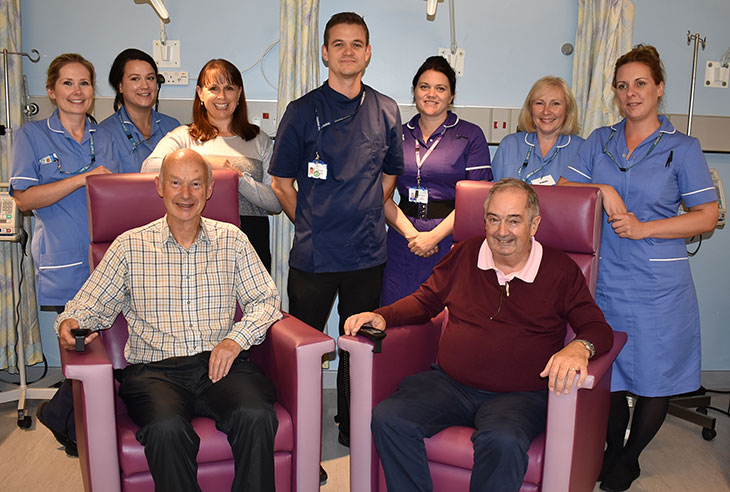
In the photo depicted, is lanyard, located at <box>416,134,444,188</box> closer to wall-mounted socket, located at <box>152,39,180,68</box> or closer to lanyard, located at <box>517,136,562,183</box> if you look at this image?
lanyard, located at <box>517,136,562,183</box>

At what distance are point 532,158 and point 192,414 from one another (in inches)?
69.8

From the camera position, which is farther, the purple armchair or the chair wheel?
the chair wheel

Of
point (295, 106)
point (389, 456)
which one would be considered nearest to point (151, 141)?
point (295, 106)

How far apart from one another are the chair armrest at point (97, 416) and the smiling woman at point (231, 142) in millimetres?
1047

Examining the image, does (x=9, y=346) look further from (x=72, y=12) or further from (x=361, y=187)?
(x=361, y=187)

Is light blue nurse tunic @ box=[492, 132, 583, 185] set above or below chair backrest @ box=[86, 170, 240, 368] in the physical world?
above

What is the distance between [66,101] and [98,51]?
3.33 ft

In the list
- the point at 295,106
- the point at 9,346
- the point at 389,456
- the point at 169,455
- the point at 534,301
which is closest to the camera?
the point at 169,455

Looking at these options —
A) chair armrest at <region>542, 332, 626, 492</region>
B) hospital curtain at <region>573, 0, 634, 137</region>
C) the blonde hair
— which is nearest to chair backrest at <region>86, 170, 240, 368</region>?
chair armrest at <region>542, 332, 626, 492</region>

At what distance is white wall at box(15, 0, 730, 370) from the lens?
345 cm

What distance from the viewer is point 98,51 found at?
347cm

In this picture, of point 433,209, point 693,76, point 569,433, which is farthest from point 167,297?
point 693,76

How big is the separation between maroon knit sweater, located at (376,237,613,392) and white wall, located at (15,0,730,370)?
5.78ft

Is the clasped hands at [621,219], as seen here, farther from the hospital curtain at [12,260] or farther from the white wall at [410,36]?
the hospital curtain at [12,260]
